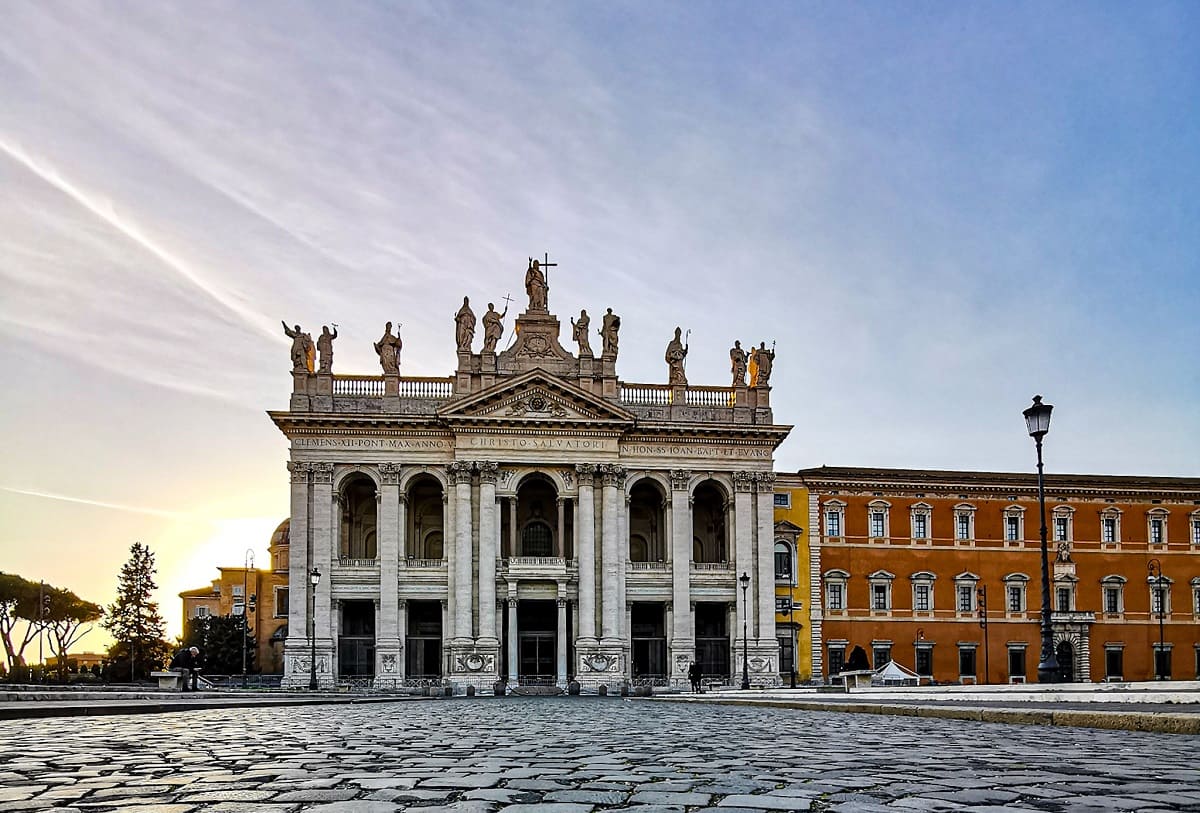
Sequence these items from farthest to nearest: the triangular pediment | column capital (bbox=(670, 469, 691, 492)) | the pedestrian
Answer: column capital (bbox=(670, 469, 691, 492))
the triangular pediment
the pedestrian

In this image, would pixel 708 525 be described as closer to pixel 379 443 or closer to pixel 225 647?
pixel 379 443

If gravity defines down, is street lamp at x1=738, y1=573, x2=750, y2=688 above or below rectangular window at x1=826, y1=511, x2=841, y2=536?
below

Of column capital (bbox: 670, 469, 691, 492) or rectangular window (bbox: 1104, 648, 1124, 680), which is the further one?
rectangular window (bbox: 1104, 648, 1124, 680)

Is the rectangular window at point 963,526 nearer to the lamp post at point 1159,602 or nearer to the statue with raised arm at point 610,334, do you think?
the lamp post at point 1159,602

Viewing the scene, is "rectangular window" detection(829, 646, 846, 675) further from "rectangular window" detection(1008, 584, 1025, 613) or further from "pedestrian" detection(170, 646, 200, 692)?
"pedestrian" detection(170, 646, 200, 692)

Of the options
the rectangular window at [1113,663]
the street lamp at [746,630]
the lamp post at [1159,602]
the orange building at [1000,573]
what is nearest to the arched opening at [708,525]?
the street lamp at [746,630]

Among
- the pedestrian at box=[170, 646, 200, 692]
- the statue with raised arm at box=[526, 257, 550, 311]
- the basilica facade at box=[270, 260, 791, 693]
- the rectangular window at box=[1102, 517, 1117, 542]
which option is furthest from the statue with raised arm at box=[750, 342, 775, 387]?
the pedestrian at box=[170, 646, 200, 692]

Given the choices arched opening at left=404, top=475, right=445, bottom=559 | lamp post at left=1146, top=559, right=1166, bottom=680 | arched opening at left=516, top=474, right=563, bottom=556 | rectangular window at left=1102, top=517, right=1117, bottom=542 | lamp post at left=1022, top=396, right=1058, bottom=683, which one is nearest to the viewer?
lamp post at left=1022, top=396, right=1058, bottom=683

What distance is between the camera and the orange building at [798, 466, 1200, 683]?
59.3 metres

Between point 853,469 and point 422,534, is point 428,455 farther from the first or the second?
point 853,469

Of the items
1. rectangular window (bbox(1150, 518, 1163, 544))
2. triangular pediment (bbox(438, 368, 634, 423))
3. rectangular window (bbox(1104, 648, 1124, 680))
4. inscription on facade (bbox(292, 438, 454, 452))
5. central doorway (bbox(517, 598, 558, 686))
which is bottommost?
rectangular window (bbox(1104, 648, 1124, 680))

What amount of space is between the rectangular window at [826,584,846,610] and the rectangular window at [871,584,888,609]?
1.51m

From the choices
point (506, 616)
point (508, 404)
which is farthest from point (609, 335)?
point (506, 616)

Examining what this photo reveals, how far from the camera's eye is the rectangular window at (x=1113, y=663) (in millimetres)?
61438
